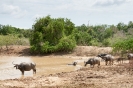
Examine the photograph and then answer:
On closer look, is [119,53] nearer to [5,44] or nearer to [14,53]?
[14,53]

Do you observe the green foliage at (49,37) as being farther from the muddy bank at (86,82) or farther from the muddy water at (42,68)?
the muddy bank at (86,82)

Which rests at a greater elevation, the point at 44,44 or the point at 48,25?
the point at 48,25

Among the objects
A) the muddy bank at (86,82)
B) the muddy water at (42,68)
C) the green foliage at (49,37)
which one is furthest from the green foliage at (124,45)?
the muddy bank at (86,82)

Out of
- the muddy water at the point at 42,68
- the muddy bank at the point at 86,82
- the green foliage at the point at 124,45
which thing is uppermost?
the green foliage at the point at 124,45

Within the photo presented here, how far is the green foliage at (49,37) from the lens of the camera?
43.5 m

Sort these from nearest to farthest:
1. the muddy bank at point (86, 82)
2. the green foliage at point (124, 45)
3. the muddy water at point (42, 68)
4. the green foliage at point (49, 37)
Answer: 1. the muddy bank at point (86, 82)
2. the muddy water at point (42, 68)
3. the green foliage at point (124, 45)
4. the green foliage at point (49, 37)

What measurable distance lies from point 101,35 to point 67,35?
67.9 ft

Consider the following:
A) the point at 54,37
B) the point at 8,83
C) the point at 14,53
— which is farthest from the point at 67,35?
the point at 8,83

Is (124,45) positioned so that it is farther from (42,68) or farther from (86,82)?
(86,82)

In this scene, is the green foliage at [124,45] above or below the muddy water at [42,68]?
above

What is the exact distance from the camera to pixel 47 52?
44.5m

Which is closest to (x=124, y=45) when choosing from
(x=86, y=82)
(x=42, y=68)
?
(x=42, y=68)

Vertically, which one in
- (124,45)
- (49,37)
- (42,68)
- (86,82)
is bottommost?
(42,68)

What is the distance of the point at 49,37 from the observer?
4469 cm
